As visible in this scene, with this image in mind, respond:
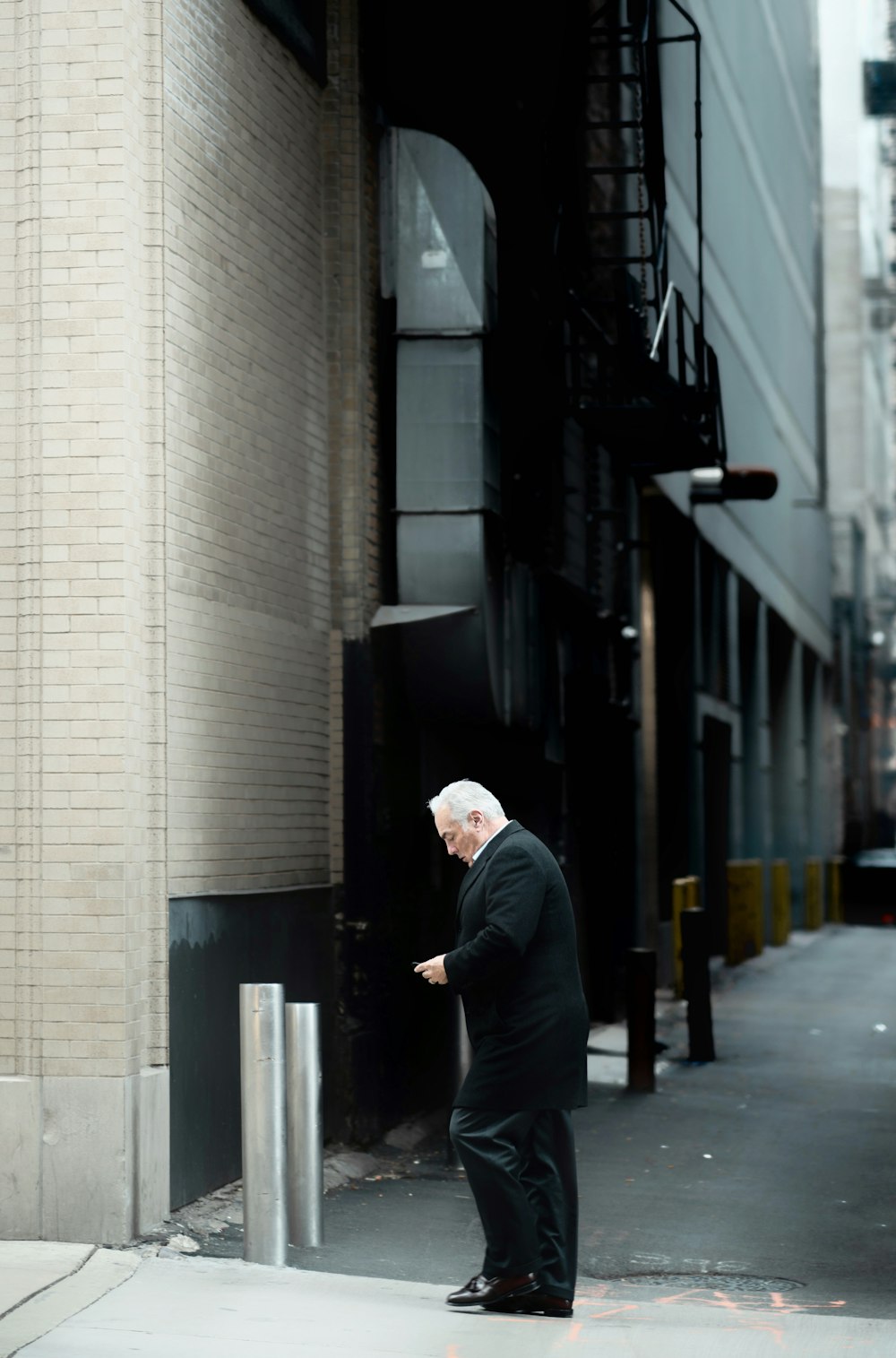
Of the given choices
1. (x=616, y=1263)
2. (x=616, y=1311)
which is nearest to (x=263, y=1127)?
(x=616, y=1311)

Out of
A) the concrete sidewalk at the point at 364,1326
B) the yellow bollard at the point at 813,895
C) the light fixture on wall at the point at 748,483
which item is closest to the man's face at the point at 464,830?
the concrete sidewalk at the point at 364,1326

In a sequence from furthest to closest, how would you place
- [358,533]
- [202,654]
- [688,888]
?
[688,888], [358,533], [202,654]

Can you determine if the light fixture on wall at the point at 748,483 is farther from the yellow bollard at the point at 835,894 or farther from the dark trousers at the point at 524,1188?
the yellow bollard at the point at 835,894

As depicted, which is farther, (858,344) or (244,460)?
(858,344)

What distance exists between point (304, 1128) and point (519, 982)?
1423 millimetres

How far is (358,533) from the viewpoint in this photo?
10.7 metres

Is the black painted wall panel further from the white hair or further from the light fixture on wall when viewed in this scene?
the light fixture on wall

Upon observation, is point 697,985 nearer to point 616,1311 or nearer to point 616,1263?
point 616,1263

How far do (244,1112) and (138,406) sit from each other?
299cm

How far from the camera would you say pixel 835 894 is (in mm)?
37656

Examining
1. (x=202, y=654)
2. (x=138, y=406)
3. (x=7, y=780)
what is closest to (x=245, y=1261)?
(x=7, y=780)

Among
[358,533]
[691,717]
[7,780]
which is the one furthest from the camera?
[691,717]

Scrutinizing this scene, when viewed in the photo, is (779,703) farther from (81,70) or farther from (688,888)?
(81,70)

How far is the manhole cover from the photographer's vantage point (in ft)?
24.7
